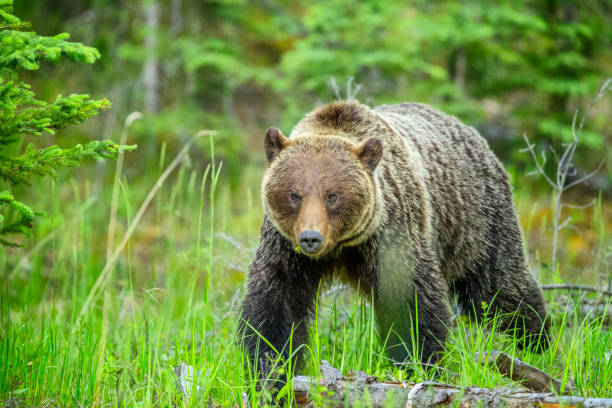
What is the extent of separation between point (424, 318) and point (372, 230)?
2.29 ft

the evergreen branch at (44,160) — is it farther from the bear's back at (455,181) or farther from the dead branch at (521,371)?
the bear's back at (455,181)

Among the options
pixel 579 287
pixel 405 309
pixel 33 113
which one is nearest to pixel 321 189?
pixel 405 309

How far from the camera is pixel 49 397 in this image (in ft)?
11.7

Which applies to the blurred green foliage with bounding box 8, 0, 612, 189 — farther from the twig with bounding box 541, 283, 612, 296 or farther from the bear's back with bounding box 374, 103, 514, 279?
the twig with bounding box 541, 283, 612, 296

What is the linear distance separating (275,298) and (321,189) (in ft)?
2.71

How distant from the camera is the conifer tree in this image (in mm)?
2820

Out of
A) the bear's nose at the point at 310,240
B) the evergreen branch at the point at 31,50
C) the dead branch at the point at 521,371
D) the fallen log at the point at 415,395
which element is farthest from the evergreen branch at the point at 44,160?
the dead branch at the point at 521,371

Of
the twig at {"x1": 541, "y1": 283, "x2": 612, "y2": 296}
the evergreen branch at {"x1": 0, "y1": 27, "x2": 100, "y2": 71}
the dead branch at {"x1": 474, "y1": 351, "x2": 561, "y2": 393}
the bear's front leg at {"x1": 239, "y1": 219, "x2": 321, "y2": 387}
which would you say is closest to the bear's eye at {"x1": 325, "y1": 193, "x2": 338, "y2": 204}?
the bear's front leg at {"x1": 239, "y1": 219, "x2": 321, "y2": 387}

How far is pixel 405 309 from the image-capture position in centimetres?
410

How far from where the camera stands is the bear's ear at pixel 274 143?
13.6 feet

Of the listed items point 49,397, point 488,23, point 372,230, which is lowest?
point 49,397

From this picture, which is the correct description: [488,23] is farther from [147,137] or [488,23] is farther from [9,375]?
[9,375]

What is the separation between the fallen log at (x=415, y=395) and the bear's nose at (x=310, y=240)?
2.39 feet

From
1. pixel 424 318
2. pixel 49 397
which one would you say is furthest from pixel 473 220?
pixel 49 397
